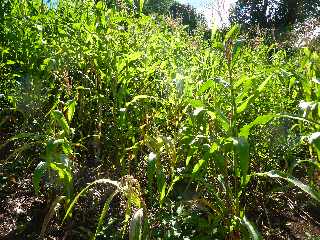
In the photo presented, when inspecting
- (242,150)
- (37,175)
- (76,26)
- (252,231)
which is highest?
(76,26)

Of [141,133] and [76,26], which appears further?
[76,26]

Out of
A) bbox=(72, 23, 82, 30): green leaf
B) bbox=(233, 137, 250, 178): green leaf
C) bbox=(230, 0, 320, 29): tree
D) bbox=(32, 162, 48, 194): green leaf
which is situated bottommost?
bbox=(32, 162, 48, 194): green leaf

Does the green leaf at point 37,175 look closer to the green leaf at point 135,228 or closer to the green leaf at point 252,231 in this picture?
the green leaf at point 135,228

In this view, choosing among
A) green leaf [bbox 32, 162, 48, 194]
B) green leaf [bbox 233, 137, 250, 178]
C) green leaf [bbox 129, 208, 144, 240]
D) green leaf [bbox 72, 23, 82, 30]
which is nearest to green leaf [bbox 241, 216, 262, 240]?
green leaf [bbox 233, 137, 250, 178]

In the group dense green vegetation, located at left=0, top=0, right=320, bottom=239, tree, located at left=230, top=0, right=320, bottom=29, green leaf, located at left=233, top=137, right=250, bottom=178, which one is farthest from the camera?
tree, located at left=230, top=0, right=320, bottom=29

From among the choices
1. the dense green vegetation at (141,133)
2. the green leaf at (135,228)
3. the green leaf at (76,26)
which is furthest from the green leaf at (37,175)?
the green leaf at (76,26)

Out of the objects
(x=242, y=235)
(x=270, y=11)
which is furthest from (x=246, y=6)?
(x=242, y=235)

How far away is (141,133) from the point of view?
246 centimetres

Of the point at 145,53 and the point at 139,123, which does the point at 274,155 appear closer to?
the point at 139,123

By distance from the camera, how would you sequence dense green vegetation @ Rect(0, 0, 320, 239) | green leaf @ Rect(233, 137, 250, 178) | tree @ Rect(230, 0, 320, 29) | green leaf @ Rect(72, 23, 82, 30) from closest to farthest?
green leaf @ Rect(233, 137, 250, 178) < dense green vegetation @ Rect(0, 0, 320, 239) < green leaf @ Rect(72, 23, 82, 30) < tree @ Rect(230, 0, 320, 29)

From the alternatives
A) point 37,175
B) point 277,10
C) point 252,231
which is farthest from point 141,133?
point 277,10

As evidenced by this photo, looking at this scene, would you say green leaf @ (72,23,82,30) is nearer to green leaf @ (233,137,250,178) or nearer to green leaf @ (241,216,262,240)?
green leaf @ (233,137,250,178)

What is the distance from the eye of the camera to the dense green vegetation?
6.77ft

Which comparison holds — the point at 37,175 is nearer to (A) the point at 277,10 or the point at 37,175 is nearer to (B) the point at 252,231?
(B) the point at 252,231
